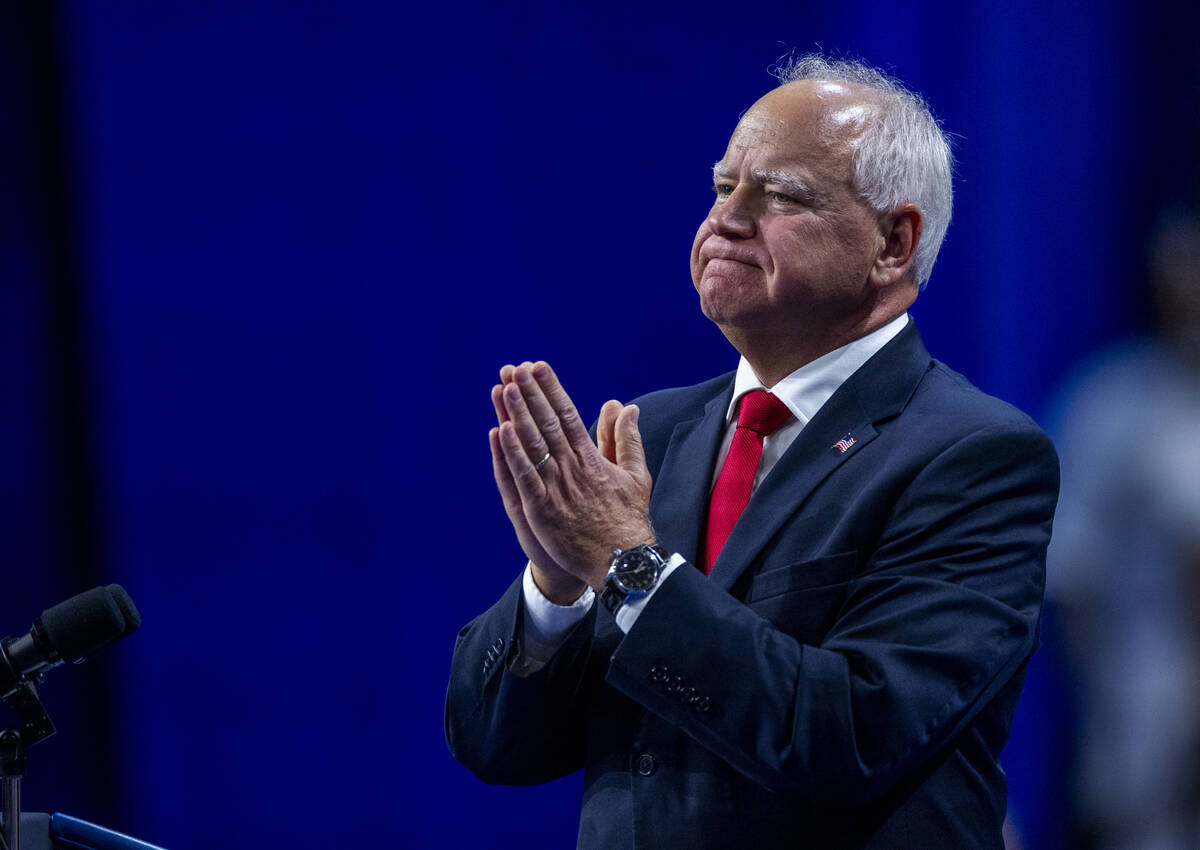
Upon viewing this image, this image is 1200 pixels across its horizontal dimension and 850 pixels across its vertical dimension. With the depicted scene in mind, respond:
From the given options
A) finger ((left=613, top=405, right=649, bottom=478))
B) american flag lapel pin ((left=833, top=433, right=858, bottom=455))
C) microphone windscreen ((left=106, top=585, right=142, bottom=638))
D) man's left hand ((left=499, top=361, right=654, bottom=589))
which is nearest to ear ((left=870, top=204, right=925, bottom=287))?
american flag lapel pin ((left=833, top=433, right=858, bottom=455))

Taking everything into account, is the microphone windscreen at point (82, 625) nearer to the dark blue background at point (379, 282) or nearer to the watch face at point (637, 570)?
the watch face at point (637, 570)

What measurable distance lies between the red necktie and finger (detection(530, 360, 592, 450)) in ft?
0.75

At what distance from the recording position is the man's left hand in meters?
1.30

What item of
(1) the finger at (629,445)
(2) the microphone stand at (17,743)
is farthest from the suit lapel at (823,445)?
(2) the microphone stand at (17,743)

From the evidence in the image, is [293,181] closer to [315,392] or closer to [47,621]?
[315,392]

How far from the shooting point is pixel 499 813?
2666 millimetres

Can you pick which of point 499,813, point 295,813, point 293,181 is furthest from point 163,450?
point 499,813

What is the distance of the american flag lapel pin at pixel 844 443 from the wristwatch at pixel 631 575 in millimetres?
268

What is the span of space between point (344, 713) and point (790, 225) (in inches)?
62.0

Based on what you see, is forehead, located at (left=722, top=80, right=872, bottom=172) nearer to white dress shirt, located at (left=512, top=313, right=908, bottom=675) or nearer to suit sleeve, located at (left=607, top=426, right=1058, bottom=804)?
white dress shirt, located at (left=512, top=313, right=908, bottom=675)

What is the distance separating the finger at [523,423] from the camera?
4.30 feet

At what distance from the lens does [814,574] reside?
134 cm

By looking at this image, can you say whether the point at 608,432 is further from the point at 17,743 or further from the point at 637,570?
the point at 17,743

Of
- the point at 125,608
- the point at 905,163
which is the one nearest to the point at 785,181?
the point at 905,163
